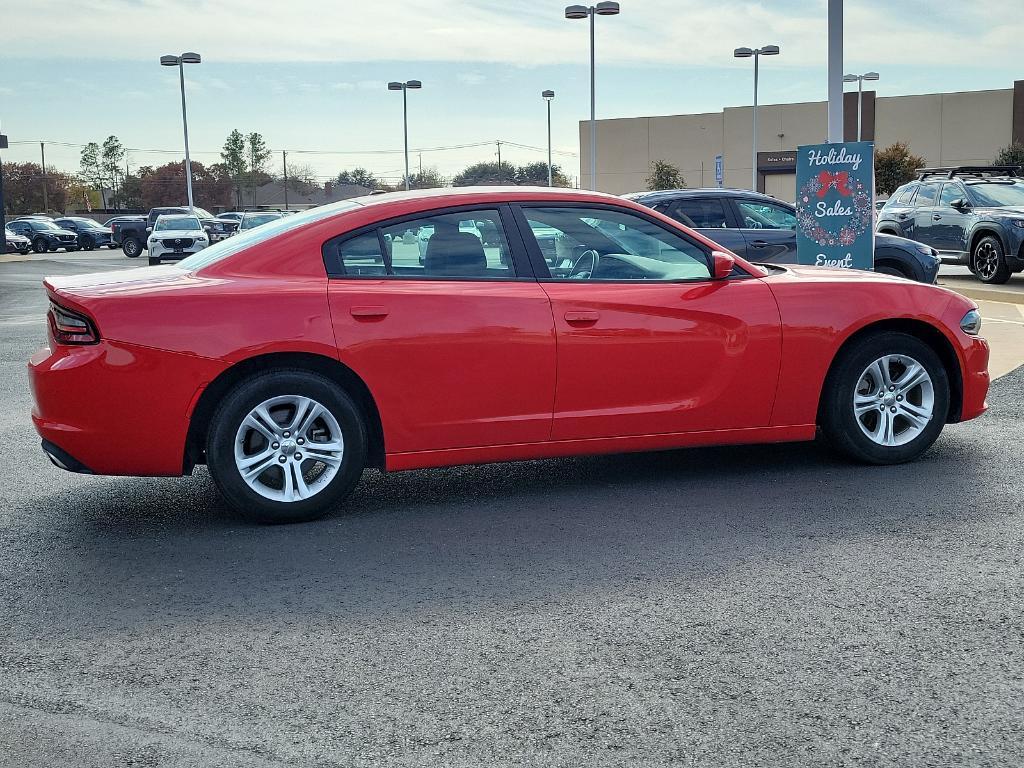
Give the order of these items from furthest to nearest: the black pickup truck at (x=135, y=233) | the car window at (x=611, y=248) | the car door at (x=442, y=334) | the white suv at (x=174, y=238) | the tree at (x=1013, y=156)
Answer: the tree at (x=1013, y=156)
the black pickup truck at (x=135, y=233)
the white suv at (x=174, y=238)
the car window at (x=611, y=248)
the car door at (x=442, y=334)

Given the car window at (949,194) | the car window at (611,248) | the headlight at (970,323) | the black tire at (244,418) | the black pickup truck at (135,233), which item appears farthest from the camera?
the black pickup truck at (135,233)

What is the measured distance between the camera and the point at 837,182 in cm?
1094

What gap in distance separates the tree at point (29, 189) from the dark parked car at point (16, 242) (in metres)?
76.0

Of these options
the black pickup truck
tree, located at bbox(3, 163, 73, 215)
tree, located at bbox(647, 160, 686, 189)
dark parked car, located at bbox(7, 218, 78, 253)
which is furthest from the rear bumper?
tree, located at bbox(3, 163, 73, 215)

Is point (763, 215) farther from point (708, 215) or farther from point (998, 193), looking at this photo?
point (998, 193)

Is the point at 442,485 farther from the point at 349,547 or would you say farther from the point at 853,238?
the point at 853,238

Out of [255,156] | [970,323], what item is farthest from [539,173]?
[970,323]

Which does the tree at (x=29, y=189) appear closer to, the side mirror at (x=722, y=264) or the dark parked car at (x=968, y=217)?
the dark parked car at (x=968, y=217)

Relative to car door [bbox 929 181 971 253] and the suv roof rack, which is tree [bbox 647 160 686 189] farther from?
car door [bbox 929 181 971 253]

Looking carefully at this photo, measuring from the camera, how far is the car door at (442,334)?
5.77 metres

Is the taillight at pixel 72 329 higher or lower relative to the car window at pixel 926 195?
lower

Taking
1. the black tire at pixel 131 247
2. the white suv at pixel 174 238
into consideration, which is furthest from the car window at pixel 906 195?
the black tire at pixel 131 247

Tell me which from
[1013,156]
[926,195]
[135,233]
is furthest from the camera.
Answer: [1013,156]

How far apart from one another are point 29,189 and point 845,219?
125715 millimetres
